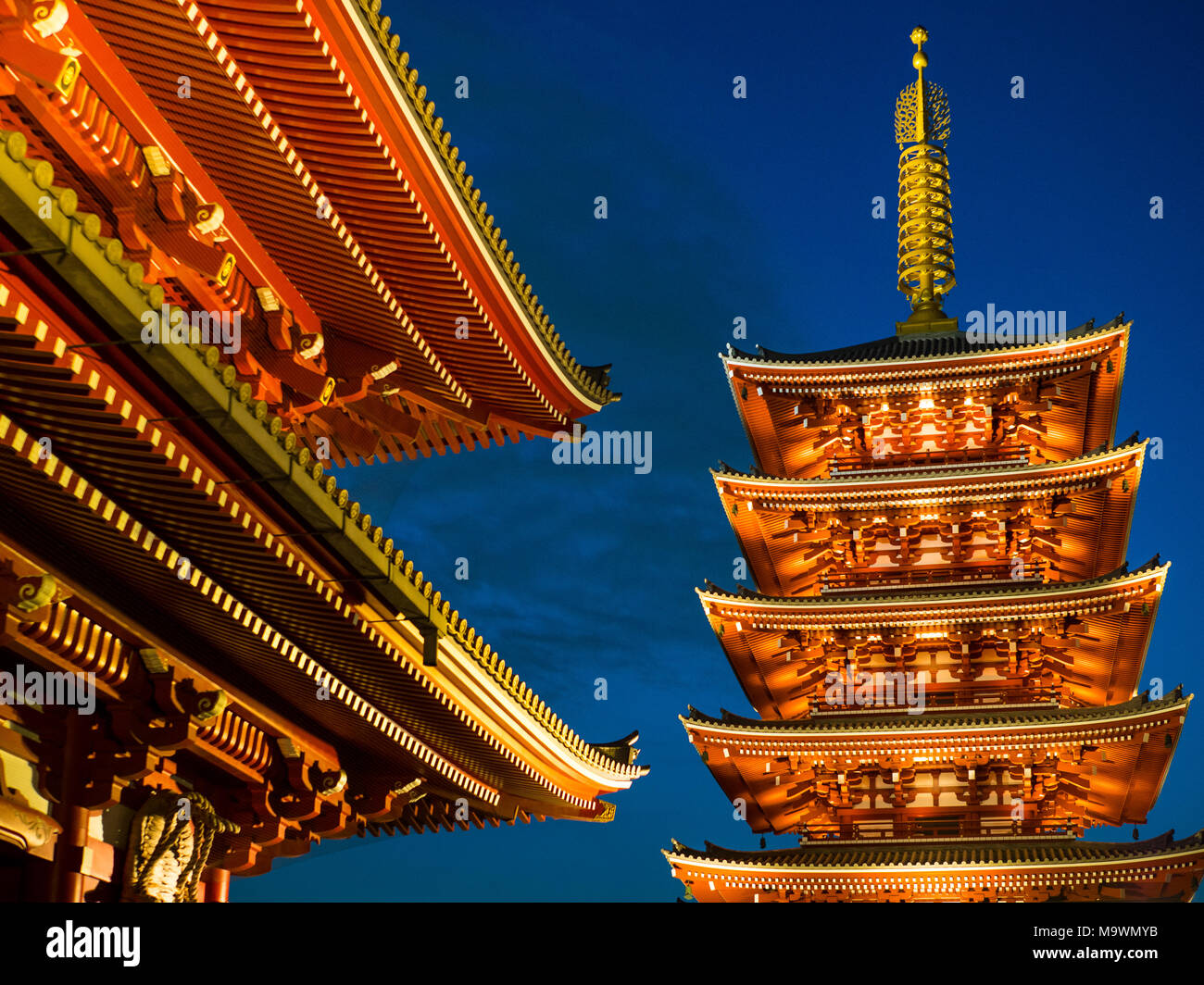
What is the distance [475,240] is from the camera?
36.7 ft

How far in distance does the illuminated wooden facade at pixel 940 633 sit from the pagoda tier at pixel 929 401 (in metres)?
0.05

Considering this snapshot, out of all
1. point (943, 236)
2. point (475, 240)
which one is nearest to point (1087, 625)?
point (943, 236)

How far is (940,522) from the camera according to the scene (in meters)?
24.3

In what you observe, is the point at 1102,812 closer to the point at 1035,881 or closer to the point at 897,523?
the point at 1035,881

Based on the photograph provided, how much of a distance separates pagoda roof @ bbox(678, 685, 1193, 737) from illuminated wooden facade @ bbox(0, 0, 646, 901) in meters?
9.51

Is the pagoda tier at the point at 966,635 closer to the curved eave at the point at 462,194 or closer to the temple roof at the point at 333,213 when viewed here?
the curved eave at the point at 462,194

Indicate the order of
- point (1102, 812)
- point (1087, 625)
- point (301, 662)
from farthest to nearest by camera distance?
point (1102, 812) < point (1087, 625) < point (301, 662)

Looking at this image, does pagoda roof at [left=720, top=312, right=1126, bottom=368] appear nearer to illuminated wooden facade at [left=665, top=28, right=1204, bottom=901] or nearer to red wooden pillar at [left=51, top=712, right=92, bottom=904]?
illuminated wooden facade at [left=665, top=28, right=1204, bottom=901]

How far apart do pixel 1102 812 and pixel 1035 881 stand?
6.04 meters

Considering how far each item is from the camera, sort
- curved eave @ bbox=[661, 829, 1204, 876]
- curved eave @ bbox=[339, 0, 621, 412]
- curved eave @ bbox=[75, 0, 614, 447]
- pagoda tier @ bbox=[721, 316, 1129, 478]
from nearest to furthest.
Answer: curved eave @ bbox=[75, 0, 614, 447], curved eave @ bbox=[339, 0, 621, 412], curved eave @ bbox=[661, 829, 1204, 876], pagoda tier @ bbox=[721, 316, 1129, 478]

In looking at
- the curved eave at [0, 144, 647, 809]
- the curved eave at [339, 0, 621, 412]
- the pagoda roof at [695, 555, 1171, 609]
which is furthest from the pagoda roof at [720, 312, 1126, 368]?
the curved eave at [0, 144, 647, 809]

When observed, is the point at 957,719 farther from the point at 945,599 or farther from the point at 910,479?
the point at 910,479

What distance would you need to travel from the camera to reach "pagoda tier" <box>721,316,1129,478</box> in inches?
950

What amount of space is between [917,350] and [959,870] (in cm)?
1037
